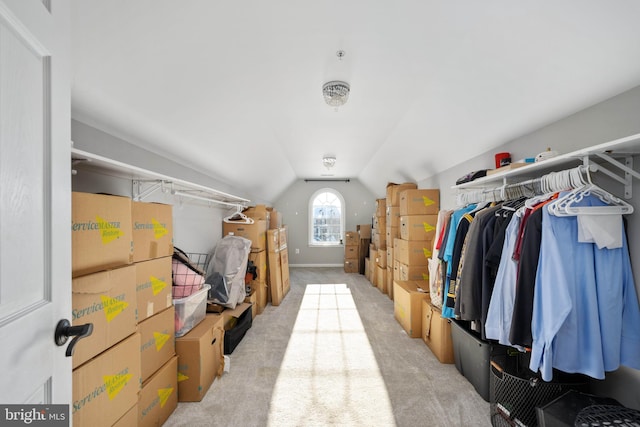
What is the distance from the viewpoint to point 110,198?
46.1 inches

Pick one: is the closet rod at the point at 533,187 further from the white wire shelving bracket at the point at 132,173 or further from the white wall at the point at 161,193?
the white wall at the point at 161,193

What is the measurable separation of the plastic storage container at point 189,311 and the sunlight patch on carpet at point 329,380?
790 mm

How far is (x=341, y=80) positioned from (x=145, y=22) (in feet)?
3.70

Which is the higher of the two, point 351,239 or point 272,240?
point 272,240

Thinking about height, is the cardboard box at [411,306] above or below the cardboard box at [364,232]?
below

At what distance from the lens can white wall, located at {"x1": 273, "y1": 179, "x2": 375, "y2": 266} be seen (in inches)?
262

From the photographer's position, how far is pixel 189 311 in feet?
6.24

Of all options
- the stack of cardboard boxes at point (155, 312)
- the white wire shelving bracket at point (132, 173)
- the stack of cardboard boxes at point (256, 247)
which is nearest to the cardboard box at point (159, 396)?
the stack of cardboard boxes at point (155, 312)

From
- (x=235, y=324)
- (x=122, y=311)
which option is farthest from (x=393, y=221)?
(x=122, y=311)

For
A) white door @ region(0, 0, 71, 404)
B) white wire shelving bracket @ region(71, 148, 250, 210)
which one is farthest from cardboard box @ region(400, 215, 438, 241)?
white door @ region(0, 0, 71, 404)

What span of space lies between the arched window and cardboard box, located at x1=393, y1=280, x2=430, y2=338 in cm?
372

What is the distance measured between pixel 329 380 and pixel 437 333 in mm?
1053

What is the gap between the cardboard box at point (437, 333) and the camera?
225 cm

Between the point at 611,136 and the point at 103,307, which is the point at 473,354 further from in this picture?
the point at 103,307
